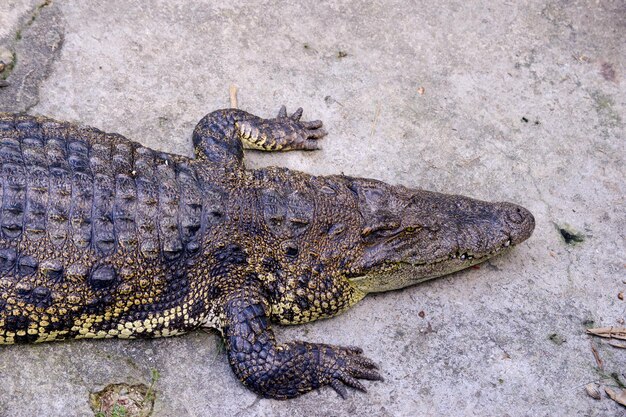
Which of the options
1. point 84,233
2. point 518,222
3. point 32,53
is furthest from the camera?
point 32,53

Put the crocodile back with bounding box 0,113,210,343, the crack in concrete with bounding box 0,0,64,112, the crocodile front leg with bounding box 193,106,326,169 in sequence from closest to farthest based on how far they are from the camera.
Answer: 1. the crocodile back with bounding box 0,113,210,343
2. the crocodile front leg with bounding box 193,106,326,169
3. the crack in concrete with bounding box 0,0,64,112

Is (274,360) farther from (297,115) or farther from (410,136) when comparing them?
(410,136)

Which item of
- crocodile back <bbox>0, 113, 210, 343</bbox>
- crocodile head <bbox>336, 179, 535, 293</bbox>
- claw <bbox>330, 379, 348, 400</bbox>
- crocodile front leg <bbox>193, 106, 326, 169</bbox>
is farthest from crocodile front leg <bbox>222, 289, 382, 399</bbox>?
crocodile front leg <bbox>193, 106, 326, 169</bbox>

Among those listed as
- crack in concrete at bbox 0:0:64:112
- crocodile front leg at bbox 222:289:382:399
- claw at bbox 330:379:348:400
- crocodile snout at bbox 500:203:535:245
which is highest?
crocodile snout at bbox 500:203:535:245

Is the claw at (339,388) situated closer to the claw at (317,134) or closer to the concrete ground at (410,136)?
the concrete ground at (410,136)

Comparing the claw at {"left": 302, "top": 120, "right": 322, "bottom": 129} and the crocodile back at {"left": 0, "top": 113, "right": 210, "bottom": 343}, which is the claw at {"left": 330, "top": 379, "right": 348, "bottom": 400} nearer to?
the crocodile back at {"left": 0, "top": 113, "right": 210, "bottom": 343}

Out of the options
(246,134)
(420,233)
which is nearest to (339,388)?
(420,233)

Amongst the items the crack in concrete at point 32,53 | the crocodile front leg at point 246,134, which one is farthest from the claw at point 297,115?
the crack in concrete at point 32,53
